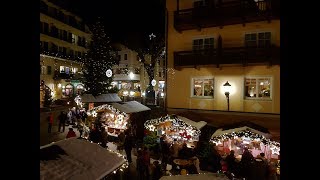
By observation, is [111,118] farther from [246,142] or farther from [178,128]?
[246,142]

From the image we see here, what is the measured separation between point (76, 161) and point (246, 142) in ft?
35.7

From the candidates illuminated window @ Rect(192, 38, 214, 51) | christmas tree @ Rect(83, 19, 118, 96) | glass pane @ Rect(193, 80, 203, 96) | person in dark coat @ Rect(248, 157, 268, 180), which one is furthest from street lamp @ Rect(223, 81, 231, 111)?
christmas tree @ Rect(83, 19, 118, 96)

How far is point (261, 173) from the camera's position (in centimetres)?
1193

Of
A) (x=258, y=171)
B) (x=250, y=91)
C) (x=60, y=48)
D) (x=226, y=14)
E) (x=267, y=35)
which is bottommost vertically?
(x=258, y=171)

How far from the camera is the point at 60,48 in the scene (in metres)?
56.7

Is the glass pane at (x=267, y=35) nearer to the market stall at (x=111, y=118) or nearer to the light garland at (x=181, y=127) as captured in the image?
the light garland at (x=181, y=127)

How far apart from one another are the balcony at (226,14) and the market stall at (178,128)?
305 inches

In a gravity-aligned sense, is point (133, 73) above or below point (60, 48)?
below

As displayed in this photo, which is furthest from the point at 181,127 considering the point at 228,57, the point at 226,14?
the point at 226,14

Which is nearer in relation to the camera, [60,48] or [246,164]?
[246,164]

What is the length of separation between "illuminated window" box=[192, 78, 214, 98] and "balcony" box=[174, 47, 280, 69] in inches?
61.5

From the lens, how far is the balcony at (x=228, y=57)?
17672 mm
